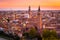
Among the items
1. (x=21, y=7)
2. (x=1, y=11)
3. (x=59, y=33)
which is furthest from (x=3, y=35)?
(x=59, y=33)

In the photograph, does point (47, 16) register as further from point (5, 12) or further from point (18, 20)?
point (5, 12)

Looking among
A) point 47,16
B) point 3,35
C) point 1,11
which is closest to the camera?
point 3,35

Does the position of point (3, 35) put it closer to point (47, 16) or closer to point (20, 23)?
point (20, 23)

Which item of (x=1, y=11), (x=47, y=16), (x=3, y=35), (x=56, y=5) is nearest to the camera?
(x=3, y=35)

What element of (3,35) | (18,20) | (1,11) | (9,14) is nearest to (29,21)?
(18,20)

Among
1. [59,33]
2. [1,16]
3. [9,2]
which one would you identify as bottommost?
[59,33]

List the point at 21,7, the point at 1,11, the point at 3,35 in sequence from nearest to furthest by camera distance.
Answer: the point at 3,35 < the point at 1,11 < the point at 21,7

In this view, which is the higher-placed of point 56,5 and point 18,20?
point 56,5

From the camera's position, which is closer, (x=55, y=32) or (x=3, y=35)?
(x=3, y=35)

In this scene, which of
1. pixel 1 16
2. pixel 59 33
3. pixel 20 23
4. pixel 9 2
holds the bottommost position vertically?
pixel 59 33
